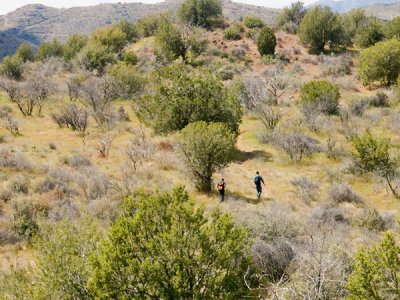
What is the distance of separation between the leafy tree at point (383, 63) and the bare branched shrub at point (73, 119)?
30.4 m

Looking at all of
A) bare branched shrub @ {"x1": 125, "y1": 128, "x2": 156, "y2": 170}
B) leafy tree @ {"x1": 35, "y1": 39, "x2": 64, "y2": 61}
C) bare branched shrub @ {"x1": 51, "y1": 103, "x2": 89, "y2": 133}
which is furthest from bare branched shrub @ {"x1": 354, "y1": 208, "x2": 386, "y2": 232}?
leafy tree @ {"x1": 35, "y1": 39, "x2": 64, "y2": 61}

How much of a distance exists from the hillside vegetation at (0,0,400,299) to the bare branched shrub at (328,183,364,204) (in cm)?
A: 7

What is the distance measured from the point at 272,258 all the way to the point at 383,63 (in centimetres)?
3188

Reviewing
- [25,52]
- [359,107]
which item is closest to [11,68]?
[25,52]

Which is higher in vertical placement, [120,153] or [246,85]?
[246,85]

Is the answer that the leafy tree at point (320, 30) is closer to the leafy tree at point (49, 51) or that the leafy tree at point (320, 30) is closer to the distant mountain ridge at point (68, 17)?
the leafy tree at point (49, 51)

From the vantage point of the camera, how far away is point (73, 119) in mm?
24984

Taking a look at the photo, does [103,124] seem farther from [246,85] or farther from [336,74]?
[336,74]

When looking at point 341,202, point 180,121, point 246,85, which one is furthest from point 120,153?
point 246,85

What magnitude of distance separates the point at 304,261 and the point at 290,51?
152ft

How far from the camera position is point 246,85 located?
3375cm

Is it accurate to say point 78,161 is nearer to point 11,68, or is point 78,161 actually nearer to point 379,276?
point 379,276

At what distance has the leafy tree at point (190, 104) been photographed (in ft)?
67.3

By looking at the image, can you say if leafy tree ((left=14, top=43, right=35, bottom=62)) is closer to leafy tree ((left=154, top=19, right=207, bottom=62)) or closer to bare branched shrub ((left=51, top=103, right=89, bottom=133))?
leafy tree ((left=154, top=19, right=207, bottom=62))
